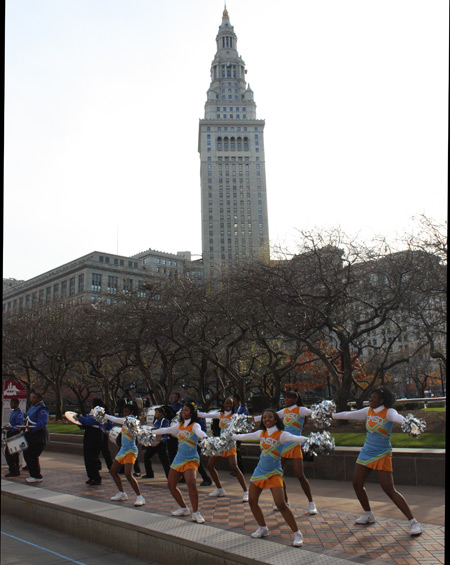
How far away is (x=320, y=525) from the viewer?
24.3ft

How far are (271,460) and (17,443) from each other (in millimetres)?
8105

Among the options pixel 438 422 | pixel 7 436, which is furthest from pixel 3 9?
pixel 438 422

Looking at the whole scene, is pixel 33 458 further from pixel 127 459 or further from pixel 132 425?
pixel 132 425

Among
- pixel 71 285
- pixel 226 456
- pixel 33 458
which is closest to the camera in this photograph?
pixel 226 456

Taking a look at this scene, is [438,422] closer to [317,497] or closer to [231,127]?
[317,497]

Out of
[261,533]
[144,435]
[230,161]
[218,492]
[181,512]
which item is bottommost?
[218,492]

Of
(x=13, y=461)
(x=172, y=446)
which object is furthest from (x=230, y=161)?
(x=172, y=446)

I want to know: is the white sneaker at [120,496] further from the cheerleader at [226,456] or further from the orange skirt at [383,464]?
the orange skirt at [383,464]

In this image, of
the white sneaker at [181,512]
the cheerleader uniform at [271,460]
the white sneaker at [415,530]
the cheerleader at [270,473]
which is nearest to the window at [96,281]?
the white sneaker at [181,512]

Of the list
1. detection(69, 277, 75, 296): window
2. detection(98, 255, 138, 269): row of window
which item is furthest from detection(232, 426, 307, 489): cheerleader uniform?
detection(98, 255, 138, 269): row of window

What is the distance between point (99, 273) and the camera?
9806 centimetres

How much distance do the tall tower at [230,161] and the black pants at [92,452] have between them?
115m

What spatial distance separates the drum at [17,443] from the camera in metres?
12.4

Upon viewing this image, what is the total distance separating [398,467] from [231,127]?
488 ft
